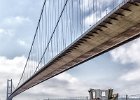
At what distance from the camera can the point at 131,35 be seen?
3155cm

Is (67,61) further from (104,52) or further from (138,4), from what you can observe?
(138,4)

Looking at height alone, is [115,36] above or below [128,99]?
above

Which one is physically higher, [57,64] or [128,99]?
[57,64]

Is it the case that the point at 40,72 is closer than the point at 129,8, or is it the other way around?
the point at 129,8

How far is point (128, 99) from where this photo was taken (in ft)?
117

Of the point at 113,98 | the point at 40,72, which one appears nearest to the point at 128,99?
the point at 113,98

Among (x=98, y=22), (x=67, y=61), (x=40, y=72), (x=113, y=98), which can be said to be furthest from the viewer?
(x=40, y=72)

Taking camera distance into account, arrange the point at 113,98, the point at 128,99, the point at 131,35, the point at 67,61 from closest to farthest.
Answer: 1. the point at 131,35
2. the point at 128,99
3. the point at 113,98
4. the point at 67,61

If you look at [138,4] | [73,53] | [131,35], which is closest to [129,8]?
[138,4]

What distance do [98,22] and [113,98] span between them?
13087 millimetres

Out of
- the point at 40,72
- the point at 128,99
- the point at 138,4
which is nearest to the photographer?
the point at 138,4

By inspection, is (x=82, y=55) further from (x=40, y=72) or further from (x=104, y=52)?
(x=40, y=72)

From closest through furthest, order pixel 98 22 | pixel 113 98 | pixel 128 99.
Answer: pixel 98 22, pixel 128 99, pixel 113 98

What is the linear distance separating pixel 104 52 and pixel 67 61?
9.89m
